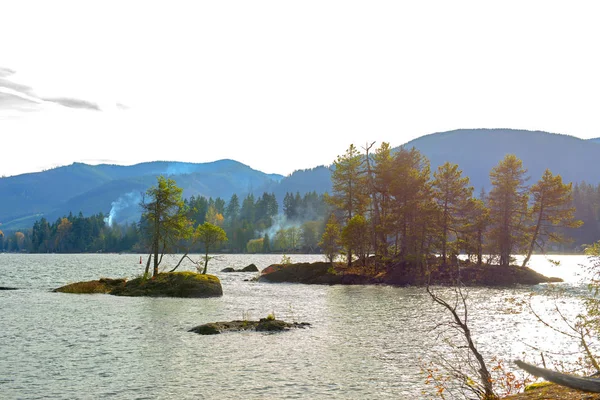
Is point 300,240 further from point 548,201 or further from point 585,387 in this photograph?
point 585,387

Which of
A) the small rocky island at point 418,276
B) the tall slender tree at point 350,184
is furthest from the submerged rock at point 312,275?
the tall slender tree at point 350,184

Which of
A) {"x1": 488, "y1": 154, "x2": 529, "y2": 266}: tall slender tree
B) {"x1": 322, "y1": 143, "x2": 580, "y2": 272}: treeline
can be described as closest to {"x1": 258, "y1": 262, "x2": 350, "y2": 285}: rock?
{"x1": 322, "y1": 143, "x2": 580, "y2": 272}: treeline

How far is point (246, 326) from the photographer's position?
101 ft

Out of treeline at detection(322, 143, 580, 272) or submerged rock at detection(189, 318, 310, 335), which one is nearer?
submerged rock at detection(189, 318, 310, 335)

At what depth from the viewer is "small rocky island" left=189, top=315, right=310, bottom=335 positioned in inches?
1148

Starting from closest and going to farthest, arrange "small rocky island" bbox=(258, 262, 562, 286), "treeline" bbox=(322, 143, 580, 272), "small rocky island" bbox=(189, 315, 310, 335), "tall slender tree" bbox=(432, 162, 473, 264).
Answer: "small rocky island" bbox=(189, 315, 310, 335) < "small rocky island" bbox=(258, 262, 562, 286) < "treeline" bbox=(322, 143, 580, 272) < "tall slender tree" bbox=(432, 162, 473, 264)

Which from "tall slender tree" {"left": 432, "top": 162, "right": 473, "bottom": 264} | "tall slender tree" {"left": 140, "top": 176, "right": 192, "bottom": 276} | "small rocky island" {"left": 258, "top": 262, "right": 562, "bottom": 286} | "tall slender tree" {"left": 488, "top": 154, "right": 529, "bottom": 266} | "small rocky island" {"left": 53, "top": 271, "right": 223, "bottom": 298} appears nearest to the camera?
"small rocky island" {"left": 53, "top": 271, "right": 223, "bottom": 298}

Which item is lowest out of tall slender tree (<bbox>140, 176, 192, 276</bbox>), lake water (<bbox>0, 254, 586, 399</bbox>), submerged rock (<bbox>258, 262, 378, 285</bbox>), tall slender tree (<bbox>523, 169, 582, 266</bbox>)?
lake water (<bbox>0, 254, 586, 399</bbox>)

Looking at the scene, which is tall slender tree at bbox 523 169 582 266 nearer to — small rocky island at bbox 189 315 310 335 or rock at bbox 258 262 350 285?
rock at bbox 258 262 350 285

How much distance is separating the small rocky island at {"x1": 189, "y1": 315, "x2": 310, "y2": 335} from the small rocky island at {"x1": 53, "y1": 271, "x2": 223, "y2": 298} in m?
21.2

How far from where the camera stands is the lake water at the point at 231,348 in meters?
18.0

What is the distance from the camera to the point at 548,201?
7106 centimetres

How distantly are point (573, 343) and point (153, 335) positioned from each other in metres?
22.6

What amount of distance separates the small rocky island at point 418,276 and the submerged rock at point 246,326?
3699 cm
